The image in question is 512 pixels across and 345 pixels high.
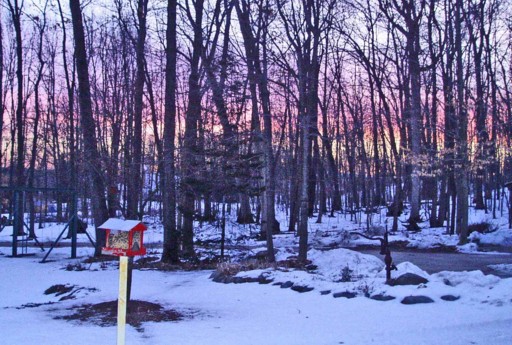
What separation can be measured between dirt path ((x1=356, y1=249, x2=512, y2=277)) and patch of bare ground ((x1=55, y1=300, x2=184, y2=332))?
6600mm

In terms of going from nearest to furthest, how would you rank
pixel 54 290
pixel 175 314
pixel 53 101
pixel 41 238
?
1. pixel 175 314
2. pixel 54 290
3. pixel 41 238
4. pixel 53 101

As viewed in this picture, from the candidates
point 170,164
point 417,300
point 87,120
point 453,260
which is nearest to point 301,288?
point 417,300

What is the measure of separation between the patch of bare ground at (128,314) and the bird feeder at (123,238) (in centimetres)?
149

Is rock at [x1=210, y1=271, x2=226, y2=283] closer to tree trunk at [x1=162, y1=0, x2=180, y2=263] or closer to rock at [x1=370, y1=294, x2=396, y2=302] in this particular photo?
tree trunk at [x1=162, y1=0, x2=180, y2=263]

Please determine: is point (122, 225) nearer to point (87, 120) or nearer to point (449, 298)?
point (449, 298)

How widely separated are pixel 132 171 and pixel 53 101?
2362 centimetres

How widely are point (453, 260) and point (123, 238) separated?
10656mm

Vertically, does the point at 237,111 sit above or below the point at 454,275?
above

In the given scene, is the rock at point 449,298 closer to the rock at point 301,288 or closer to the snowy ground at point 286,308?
the snowy ground at point 286,308

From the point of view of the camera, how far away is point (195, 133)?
14.8m

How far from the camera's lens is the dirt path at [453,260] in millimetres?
12301

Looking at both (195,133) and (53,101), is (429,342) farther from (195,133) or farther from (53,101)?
(53,101)

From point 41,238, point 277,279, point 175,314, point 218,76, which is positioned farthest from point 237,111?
point 41,238

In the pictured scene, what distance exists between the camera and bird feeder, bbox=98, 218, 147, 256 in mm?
6168
